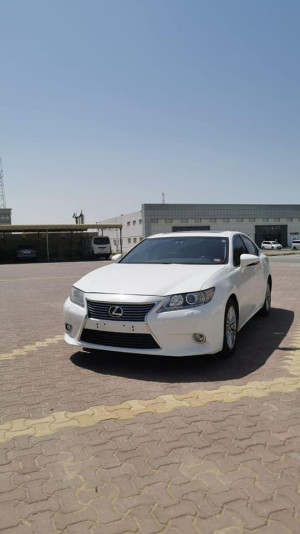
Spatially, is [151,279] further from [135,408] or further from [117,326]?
[135,408]

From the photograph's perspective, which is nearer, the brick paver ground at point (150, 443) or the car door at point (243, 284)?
the brick paver ground at point (150, 443)

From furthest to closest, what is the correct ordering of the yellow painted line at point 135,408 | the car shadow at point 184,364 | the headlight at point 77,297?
the headlight at point 77,297 < the car shadow at point 184,364 < the yellow painted line at point 135,408

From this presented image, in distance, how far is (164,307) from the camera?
432 centimetres

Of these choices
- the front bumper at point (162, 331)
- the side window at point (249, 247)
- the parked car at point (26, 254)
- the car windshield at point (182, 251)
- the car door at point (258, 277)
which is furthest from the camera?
the parked car at point (26, 254)

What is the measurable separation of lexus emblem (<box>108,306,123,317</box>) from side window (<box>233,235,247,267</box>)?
1904 millimetres

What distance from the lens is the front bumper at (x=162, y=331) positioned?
426 cm

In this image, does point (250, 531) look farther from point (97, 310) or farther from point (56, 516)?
point (97, 310)

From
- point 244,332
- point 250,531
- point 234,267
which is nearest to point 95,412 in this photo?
point 250,531

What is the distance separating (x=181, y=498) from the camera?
2396mm

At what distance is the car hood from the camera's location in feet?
14.7

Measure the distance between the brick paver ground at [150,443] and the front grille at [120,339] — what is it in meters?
0.32

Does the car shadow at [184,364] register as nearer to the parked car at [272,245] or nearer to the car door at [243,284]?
the car door at [243,284]

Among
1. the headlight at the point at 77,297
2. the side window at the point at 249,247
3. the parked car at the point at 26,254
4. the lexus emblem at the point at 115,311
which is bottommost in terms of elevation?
the parked car at the point at 26,254

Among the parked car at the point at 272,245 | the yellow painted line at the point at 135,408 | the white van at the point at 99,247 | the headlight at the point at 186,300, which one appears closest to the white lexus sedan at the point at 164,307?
the headlight at the point at 186,300
